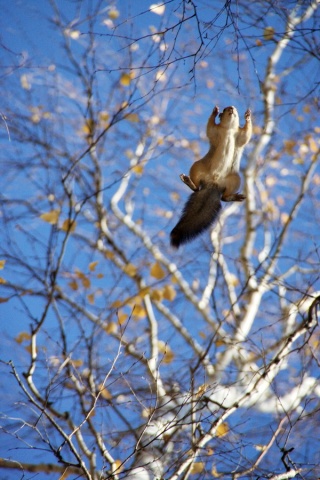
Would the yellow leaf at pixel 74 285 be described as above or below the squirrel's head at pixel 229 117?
above

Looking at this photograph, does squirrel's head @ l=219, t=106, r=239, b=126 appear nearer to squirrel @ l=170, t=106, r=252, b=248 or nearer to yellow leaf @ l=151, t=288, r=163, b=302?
squirrel @ l=170, t=106, r=252, b=248

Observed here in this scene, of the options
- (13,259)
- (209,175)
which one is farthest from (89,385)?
(209,175)

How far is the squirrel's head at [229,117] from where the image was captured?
425 cm

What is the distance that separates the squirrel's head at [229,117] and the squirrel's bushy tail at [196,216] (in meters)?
0.54

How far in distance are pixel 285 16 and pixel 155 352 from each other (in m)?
3.38

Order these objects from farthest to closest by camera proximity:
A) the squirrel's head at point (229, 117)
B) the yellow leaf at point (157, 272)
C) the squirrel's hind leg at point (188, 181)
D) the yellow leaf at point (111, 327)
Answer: the yellow leaf at point (157, 272), the yellow leaf at point (111, 327), the squirrel's head at point (229, 117), the squirrel's hind leg at point (188, 181)

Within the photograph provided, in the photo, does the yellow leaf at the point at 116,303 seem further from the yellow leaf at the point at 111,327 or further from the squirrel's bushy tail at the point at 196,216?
the squirrel's bushy tail at the point at 196,216

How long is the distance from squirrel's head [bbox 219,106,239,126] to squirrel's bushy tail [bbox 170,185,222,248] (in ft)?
1.76

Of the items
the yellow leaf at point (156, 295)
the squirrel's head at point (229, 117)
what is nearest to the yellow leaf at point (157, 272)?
the yellow leaf at point (156, 295)

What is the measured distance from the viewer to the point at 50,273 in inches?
196

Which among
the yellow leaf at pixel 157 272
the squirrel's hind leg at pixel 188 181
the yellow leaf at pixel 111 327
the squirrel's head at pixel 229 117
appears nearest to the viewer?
the squirrel's hind leg at pixel 188 181

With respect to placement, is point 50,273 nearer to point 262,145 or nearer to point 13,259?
point 13,259

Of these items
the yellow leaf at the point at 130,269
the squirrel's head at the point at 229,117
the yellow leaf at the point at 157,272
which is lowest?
the squirrel's head at the point at 229,117

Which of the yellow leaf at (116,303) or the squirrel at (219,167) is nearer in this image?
the squirrel at (219,167)
